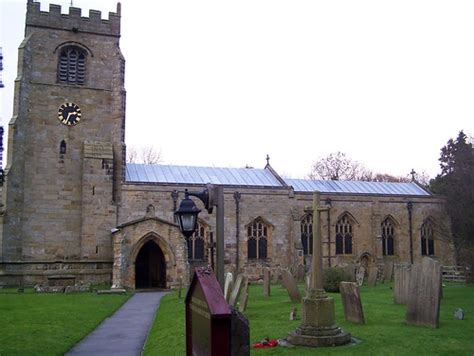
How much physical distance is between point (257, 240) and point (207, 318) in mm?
26757

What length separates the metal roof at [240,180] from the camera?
30.8 meters

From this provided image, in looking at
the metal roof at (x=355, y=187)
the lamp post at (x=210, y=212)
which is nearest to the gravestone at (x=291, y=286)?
the lamp post at (x=210, y=212)

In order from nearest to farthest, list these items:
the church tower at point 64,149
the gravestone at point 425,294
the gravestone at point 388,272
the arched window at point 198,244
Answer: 1. the gravestone at point 425,294
2. the church tower at point 64,149
3. the gravestone at point 388,272
4. the arched window at point 198,244

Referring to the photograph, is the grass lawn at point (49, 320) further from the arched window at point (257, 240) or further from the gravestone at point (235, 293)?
the arched window at point (257, 240)

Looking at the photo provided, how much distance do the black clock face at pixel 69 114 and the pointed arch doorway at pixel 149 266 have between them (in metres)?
7.79

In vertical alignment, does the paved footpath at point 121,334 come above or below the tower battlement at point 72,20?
below

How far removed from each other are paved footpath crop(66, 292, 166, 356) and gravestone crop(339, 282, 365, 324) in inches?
179

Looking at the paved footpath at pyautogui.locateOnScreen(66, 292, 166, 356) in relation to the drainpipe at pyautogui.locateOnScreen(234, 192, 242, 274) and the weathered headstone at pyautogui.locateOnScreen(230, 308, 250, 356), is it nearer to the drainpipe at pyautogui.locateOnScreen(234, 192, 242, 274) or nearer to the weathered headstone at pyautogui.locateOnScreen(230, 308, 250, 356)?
the weathered headstone at pyautogui.locateOnScreen(230, 308, 250, 356)

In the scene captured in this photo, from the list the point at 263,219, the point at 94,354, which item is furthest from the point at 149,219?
the point at 94,354

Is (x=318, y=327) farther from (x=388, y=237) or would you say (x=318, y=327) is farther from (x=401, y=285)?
(x=388, y=237)

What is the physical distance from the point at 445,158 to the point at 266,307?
59.3 feet

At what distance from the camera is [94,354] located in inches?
377

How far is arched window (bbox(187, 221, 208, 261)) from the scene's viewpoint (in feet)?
96.5

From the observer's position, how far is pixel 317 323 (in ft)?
31.0
